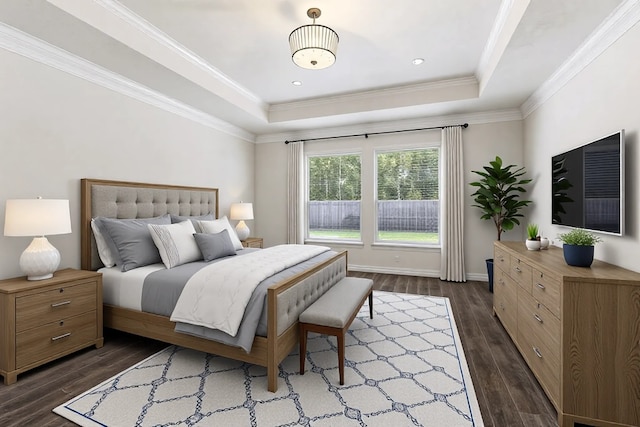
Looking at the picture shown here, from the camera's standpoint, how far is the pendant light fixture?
2.52 m

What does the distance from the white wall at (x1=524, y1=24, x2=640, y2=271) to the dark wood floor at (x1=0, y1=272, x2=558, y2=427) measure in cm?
110

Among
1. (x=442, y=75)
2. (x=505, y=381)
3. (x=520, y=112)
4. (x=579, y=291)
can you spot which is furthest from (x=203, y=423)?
(x=520, y=112)

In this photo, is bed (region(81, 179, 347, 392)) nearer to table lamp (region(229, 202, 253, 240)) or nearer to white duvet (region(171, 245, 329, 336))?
white duvet (region(171, 245, 329, 336))

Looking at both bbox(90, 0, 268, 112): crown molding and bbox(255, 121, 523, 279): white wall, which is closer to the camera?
bbox(90, 0, 268, 112): crown molding

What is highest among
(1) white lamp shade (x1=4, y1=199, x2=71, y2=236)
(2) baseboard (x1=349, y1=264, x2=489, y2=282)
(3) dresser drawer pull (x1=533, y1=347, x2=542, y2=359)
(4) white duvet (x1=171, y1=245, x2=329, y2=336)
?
(1) white lamp shade (x1=4, y1=199, x2=71, y2=236)

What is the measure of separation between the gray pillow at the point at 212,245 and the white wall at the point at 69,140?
3.86 feet

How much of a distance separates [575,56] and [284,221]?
15.5ft

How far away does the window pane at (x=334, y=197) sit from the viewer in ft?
18.6

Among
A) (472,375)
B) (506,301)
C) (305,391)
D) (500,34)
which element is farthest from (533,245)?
(305,391)

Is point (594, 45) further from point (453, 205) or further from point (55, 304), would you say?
point (55, 304)

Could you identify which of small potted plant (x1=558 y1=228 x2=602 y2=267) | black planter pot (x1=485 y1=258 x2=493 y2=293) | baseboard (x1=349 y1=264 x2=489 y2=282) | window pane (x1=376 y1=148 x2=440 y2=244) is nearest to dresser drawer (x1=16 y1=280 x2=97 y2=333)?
small potted plant (x1=558 y1=228 x2=602 y2=267)

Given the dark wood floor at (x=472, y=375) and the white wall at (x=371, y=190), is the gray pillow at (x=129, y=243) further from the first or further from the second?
the white wall at (x=371, y=190)

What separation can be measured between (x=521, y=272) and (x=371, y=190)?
10.4ft

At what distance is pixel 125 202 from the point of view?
11.1 ft
